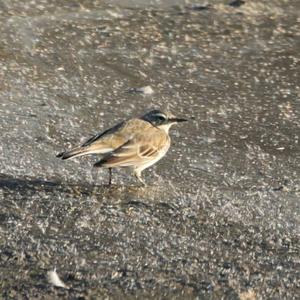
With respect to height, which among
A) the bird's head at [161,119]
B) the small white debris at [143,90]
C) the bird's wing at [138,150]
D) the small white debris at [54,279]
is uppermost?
the small white debris at [54,279]

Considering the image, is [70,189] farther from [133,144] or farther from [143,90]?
[143,90]

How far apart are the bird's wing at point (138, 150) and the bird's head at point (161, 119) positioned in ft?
0.36

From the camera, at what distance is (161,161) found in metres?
9.34

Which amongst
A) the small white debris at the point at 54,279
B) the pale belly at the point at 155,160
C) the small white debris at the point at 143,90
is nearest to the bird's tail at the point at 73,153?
the pale belly at the point at 155,160

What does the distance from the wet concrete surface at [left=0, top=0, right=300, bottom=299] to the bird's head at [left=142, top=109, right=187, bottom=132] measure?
10.3 inches

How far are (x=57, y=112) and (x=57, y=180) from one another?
151cm

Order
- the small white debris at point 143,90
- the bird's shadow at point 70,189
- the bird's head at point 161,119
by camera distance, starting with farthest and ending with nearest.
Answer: the small white debris at point 143,90
the bird's head at point 161,119
the bird's shadow at point 70,189

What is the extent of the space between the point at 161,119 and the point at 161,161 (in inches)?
14.2

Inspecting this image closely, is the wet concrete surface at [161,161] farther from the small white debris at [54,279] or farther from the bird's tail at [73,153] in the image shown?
the bird's tail at [73,153]

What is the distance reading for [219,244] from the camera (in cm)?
765

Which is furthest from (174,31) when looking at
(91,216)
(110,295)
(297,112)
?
(110,295)

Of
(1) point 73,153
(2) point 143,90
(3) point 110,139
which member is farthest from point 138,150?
(2) point 143,90

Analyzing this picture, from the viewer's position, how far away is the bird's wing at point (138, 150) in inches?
332

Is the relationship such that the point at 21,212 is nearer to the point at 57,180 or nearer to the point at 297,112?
the point at 57,180
